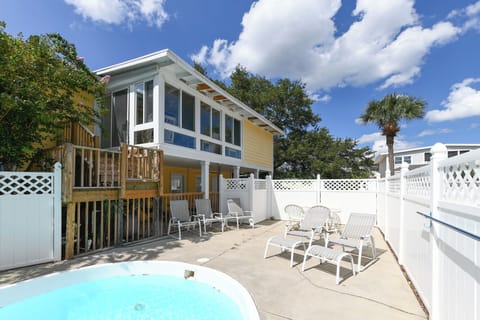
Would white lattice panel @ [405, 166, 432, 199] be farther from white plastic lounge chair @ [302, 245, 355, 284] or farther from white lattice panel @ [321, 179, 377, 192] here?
white lattice panel @ [321, 179, 377, 192]

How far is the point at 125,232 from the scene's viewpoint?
703cm

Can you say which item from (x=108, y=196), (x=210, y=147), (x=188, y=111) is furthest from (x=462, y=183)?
(x=210, y=147)

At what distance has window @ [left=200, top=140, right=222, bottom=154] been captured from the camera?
30.6ft

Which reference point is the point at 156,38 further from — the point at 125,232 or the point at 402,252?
the point at 402,252

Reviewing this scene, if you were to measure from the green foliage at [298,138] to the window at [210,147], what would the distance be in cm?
1342

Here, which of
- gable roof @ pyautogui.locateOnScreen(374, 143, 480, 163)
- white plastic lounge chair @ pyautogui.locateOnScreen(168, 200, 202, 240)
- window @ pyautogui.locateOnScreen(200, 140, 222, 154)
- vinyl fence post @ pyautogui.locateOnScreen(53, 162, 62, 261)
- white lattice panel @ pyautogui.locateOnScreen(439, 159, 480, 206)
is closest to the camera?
white lattice panel @ pyautogui.locateOnScreen(439, 159, 480, 206)

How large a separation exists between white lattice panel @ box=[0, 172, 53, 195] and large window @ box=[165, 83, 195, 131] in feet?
11.9

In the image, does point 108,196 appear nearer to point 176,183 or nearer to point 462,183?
point 462,183

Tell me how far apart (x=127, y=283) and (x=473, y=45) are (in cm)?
1613

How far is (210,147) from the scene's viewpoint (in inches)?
387

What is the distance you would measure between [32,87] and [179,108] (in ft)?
12.7

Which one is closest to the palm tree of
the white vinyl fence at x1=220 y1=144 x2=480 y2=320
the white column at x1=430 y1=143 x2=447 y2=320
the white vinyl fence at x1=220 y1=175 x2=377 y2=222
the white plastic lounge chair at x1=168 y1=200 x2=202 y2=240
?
the white vinyl fence at x1=220 y1=175 x2=377 y2=222

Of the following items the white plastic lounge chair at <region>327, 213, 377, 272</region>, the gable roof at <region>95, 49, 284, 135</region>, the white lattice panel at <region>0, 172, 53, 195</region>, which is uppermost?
the gable roof at <region>95, 49, 284, 135</region>

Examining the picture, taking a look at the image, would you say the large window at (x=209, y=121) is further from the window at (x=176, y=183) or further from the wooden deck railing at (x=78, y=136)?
the window at (x=176, y=183)
